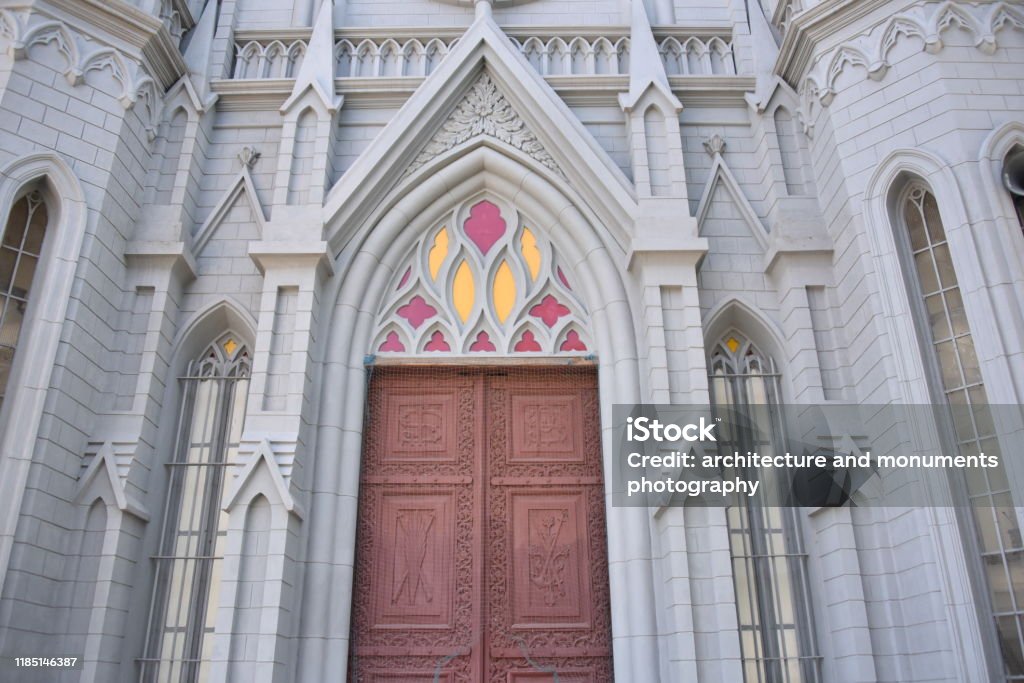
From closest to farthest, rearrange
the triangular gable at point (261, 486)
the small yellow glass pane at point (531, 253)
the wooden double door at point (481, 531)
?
the triangular gable at point (261, 486), the wooden double door at point (481, 531), the small yellow glass pane at point (531, 253)

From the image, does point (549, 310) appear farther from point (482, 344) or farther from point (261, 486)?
point (261, 486)

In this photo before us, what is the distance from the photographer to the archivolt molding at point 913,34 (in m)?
8.70

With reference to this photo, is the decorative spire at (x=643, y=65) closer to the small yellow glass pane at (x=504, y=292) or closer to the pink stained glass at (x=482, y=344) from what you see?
the small yellow glass pane at (x=504, y=292)

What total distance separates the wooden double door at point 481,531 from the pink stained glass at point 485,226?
1725 mm

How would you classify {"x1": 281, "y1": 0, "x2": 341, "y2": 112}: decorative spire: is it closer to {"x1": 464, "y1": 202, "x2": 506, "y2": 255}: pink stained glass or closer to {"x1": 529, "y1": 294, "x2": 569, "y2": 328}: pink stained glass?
{"x1": 464, "y1": 202, "x2": 506, "y2": 255}: pink stained glass

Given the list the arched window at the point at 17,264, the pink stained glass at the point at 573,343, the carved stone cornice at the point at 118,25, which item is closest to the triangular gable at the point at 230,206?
the carved stone cornice at the point at 118,25

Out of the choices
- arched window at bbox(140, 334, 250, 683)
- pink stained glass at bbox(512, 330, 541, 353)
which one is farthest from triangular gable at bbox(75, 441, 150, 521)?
pink stained glass at bbox(512, 330, 541, 353)

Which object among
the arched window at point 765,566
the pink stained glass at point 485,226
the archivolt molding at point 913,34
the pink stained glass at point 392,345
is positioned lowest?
the arched window at point 765,566

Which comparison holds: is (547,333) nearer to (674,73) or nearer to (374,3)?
(674,73)

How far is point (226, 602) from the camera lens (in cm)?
782

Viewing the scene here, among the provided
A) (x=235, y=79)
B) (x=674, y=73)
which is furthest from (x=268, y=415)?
(x=674, y=73)

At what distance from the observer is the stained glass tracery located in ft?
32.7

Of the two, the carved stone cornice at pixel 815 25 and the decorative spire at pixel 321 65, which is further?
the decorative spire at pixel 321 65

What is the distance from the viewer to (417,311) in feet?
33.2
